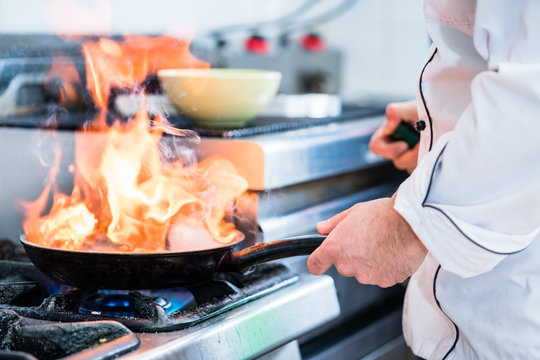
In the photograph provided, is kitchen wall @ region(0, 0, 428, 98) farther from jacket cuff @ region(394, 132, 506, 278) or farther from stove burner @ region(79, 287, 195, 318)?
jacket cuff @ region(394, 132, 506, 278)

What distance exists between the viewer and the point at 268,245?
3.04 ft

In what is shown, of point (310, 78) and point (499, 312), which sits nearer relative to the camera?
point (499, 312)

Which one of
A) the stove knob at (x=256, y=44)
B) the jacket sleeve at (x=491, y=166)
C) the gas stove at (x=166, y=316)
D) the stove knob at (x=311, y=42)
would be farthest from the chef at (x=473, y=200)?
the stove knob at (x=311, y=42)

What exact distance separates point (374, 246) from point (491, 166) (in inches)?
6.9

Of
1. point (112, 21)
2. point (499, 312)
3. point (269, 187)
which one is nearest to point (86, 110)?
point (269, 187)

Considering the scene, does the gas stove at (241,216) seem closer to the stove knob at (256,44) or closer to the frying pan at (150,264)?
the frying pan at (150,264)

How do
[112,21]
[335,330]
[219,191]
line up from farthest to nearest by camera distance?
[112,21] → [335,330] → [219,191]


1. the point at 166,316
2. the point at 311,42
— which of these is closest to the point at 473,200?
the point at 166,316

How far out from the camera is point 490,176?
777 mm

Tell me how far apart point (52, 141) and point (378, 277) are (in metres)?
0.65

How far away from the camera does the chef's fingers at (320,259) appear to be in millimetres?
880

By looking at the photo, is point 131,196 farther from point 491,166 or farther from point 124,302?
point 491,166

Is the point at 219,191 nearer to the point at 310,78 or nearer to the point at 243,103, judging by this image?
the point at 243,103

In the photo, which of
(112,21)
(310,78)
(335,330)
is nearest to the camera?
(335,330)
